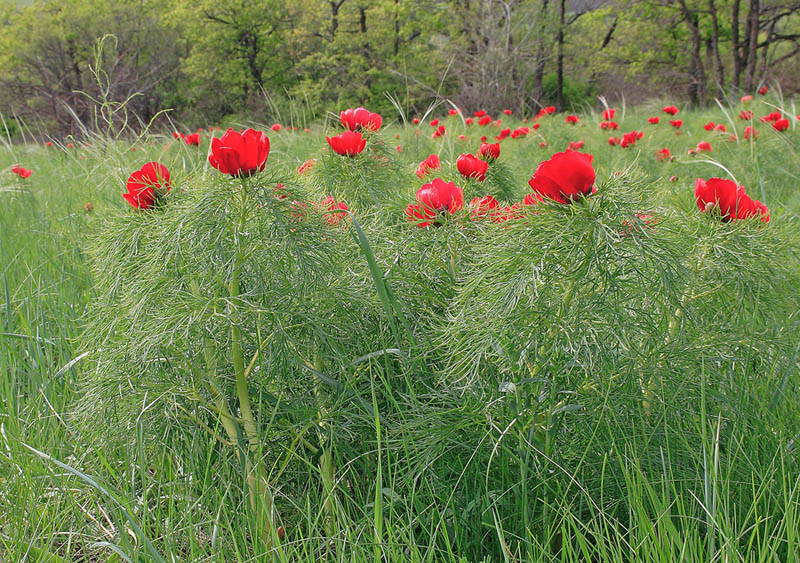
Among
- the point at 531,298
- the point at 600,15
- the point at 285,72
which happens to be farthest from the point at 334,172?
the point at 285,72

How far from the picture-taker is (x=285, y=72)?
26.2 meters

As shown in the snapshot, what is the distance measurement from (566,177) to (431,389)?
0.51 m

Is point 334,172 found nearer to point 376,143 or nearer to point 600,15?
point 376,143

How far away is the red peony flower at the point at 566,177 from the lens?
0.91 metres

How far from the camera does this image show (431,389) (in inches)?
46.8

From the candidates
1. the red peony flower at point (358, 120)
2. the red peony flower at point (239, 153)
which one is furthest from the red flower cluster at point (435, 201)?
the red peony flower at point (358, 120)

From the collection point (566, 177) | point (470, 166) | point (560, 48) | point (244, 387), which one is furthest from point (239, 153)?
point (560, 48)

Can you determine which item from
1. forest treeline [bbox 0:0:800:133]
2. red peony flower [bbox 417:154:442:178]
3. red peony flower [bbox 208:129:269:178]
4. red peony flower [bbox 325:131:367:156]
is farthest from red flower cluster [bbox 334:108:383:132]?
forest treeline [bbox 0:0:800:133]

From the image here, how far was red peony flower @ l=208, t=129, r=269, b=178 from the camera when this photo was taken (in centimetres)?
98

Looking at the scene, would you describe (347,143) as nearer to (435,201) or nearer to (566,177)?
(435,201)

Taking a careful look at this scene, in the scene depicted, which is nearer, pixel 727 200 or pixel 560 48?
pixel 727 200

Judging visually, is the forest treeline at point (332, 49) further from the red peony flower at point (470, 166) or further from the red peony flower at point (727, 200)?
the red peony flower at point (727, 200)

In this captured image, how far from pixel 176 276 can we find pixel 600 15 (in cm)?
2206

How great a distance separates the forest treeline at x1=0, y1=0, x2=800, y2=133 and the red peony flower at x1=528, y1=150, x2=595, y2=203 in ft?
52.7
